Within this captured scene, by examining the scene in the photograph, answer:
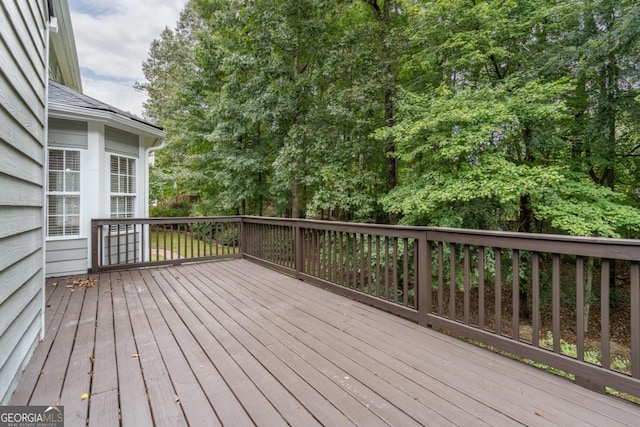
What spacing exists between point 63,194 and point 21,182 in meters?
3.13

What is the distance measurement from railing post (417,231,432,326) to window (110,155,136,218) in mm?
4922

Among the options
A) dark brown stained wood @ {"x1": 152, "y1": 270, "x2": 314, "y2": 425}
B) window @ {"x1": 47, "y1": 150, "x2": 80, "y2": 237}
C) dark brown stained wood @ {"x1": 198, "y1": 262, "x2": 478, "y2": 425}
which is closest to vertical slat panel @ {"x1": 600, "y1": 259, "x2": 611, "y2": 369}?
dark brown stained wood @ {"x1": 198, "y1": 262, "x2": 478, "y2": 425}

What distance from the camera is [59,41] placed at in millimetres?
5828

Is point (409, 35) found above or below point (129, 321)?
above

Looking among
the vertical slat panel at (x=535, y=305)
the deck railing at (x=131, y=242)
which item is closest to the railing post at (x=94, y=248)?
the deck railing at (x=131, y=242)

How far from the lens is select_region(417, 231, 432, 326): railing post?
2.59 m

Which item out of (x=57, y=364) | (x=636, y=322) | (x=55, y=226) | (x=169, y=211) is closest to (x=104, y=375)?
(x=57, y=364)

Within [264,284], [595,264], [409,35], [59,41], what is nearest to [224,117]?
[59,41]

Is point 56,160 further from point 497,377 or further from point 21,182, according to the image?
point 497,377

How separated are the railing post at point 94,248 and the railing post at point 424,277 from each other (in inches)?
182

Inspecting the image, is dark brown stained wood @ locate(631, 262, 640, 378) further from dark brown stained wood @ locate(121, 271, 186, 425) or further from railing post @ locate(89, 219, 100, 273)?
railing post @ locate(89, 219, 100, 273)

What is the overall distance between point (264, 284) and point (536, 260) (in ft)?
9.92

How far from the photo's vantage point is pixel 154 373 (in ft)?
6.31

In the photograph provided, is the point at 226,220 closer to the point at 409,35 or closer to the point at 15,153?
the point at 15,153
